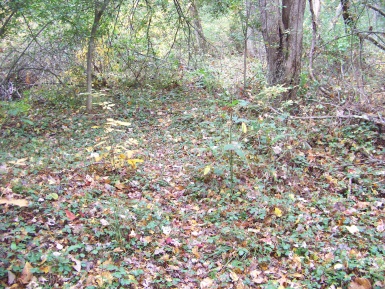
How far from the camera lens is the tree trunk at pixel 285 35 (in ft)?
24.6

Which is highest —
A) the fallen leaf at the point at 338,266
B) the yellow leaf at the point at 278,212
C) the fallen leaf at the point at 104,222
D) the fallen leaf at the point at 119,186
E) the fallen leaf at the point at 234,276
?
the fallen leaf at the point at 119,186

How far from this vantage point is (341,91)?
7.52m

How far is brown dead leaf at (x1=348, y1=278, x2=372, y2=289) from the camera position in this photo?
124 inches

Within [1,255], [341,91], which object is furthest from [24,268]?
[341,91]

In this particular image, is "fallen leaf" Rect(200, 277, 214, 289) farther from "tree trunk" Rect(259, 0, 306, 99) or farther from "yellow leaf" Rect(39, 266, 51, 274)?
"tree trunk" Rect(259, 0, 306, 99)

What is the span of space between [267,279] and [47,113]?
262 inches

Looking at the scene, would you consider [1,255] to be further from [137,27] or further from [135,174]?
[137,27]

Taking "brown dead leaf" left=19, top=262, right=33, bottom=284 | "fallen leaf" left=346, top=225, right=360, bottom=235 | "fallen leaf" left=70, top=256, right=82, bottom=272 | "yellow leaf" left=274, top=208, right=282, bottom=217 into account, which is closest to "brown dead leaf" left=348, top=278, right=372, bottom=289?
"fallen leaf" left=346, top=225, right=360, bottom=235

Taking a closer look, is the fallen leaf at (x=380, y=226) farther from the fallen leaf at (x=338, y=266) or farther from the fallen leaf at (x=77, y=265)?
the fallen leaf at (x=77, y=265)

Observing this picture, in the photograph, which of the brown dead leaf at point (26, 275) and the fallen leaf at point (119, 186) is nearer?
the brown dead leaf at point (26, 275)

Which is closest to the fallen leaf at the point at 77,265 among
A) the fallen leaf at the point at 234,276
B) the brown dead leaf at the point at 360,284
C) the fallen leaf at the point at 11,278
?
the fallen leaf at the point at 11,278

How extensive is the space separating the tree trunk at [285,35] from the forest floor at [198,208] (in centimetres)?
103

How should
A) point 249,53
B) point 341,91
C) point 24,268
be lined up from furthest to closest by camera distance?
point 249,53 → point 341,91 → point 24,268

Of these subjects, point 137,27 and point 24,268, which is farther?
point 137,27
